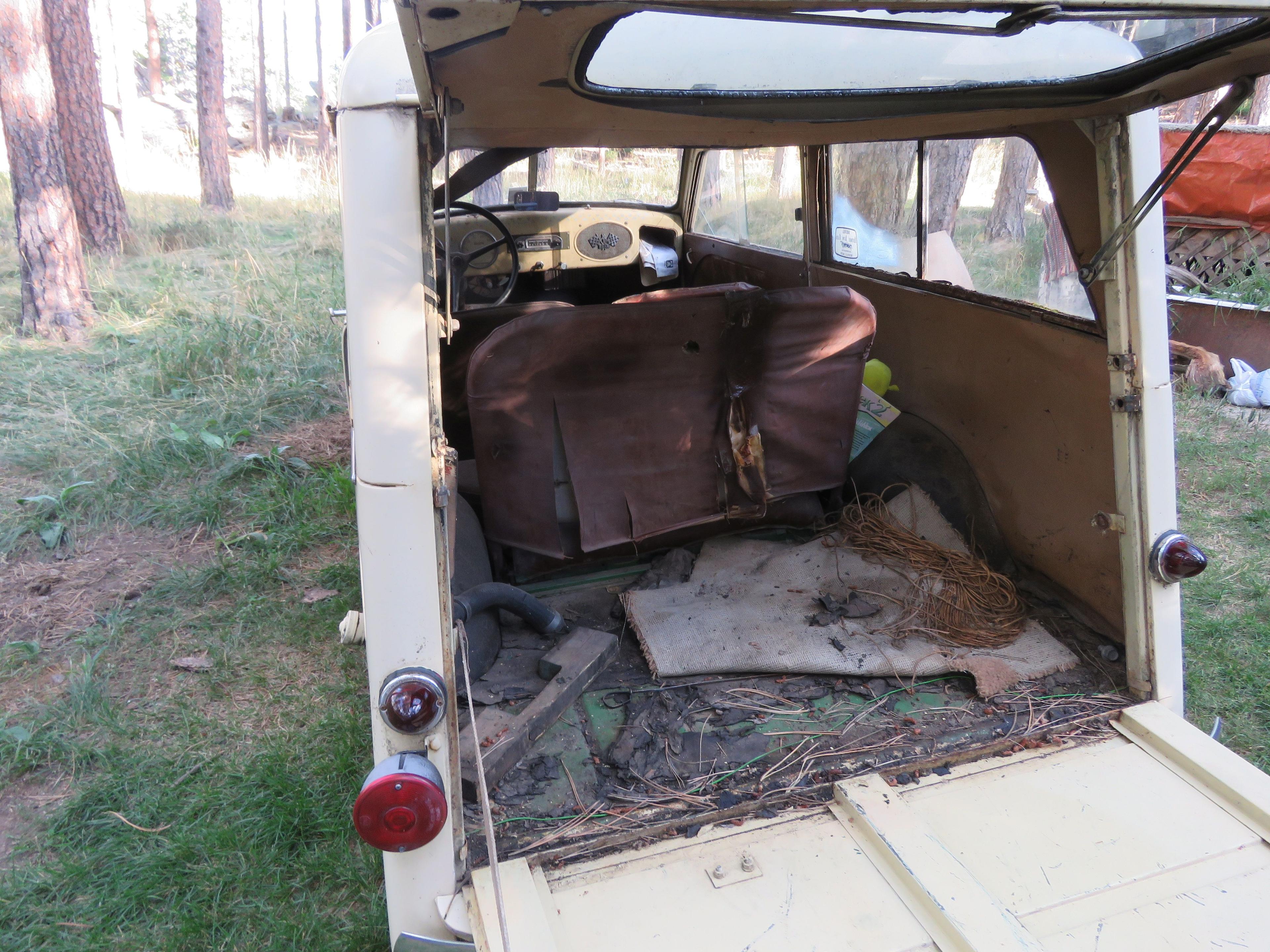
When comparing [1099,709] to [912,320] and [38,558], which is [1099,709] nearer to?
[912,320]

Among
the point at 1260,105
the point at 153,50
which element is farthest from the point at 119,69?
the point at 1260,105

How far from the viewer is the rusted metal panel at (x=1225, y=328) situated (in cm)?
595

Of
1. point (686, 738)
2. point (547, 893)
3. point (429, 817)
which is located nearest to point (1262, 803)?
point (686, 738)

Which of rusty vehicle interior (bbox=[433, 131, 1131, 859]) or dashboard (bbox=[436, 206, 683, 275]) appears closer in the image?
rusty vehicle interior (bbox=[433, 131, 1131, 859])

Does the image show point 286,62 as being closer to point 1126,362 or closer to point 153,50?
point 153,50

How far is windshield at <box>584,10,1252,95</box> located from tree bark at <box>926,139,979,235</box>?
Result: 4.12 ft

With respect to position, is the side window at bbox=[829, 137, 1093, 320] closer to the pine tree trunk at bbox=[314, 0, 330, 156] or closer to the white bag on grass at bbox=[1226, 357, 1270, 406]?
the white bag on grass at bbox=[1226, 357, 1270, 406]

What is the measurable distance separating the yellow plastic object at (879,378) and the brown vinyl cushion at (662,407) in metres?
0.44

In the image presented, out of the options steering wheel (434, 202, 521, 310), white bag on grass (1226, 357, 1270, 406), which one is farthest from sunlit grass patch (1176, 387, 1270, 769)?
steering wheel (434, 202, 521, 310)

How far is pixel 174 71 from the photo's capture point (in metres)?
36.7

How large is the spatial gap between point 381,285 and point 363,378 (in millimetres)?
181

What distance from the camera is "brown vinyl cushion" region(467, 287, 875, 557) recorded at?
2.32 meters

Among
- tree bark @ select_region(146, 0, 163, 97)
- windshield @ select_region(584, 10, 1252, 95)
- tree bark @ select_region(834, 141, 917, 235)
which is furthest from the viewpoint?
tree bark @ select_region(146, 0, 163, 97)

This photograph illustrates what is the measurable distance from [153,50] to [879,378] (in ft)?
97.2
